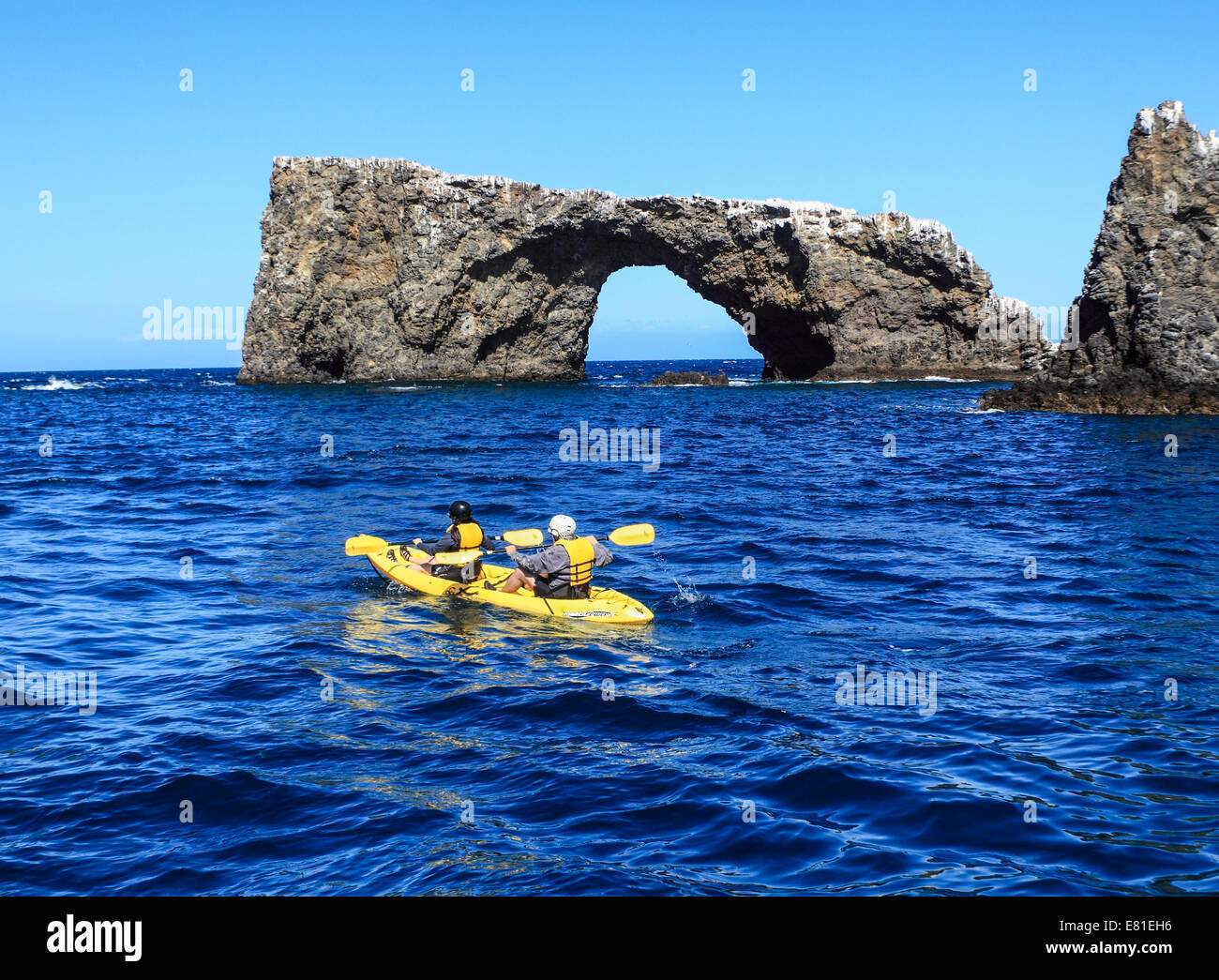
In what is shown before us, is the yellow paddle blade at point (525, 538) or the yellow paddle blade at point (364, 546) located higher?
the yellow paddle blade at point (525, 538)

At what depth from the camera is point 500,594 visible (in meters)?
13.5

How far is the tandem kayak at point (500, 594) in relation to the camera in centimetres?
1263

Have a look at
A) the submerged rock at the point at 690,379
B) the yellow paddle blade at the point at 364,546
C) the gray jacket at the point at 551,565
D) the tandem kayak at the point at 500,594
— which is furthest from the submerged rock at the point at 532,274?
the gray jacket at the point at 551,565

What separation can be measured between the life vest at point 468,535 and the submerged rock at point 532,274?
45740 millimetres

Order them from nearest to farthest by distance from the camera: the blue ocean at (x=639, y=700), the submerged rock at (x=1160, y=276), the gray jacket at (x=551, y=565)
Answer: the blue ocean at (x=639, y=700) → the gray jacket at (x=551, y=565) → the submerged rock at (x=1160, y=276)

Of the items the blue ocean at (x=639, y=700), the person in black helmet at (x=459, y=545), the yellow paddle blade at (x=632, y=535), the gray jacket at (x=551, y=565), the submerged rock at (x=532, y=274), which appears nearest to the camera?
the blue ocean at (x=639, y=700)

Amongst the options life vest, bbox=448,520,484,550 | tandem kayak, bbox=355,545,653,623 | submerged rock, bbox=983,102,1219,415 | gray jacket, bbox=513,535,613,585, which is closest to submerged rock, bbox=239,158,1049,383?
submerged rock, bbox=983,102,1219,415

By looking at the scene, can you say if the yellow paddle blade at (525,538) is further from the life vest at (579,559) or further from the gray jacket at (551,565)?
the life vest at (579,559)

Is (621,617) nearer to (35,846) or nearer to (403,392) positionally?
(35,846)

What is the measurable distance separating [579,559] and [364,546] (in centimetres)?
394

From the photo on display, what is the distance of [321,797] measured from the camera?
Answer: 756 centimetres

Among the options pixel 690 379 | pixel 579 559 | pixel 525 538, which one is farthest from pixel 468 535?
pixel 690 379

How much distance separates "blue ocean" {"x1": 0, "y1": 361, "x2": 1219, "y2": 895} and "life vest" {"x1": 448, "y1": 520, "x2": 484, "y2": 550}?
870mm

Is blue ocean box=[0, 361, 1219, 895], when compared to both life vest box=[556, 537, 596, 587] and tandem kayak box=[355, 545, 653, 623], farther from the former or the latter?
life vest box=[556, 537, 596, 587]
